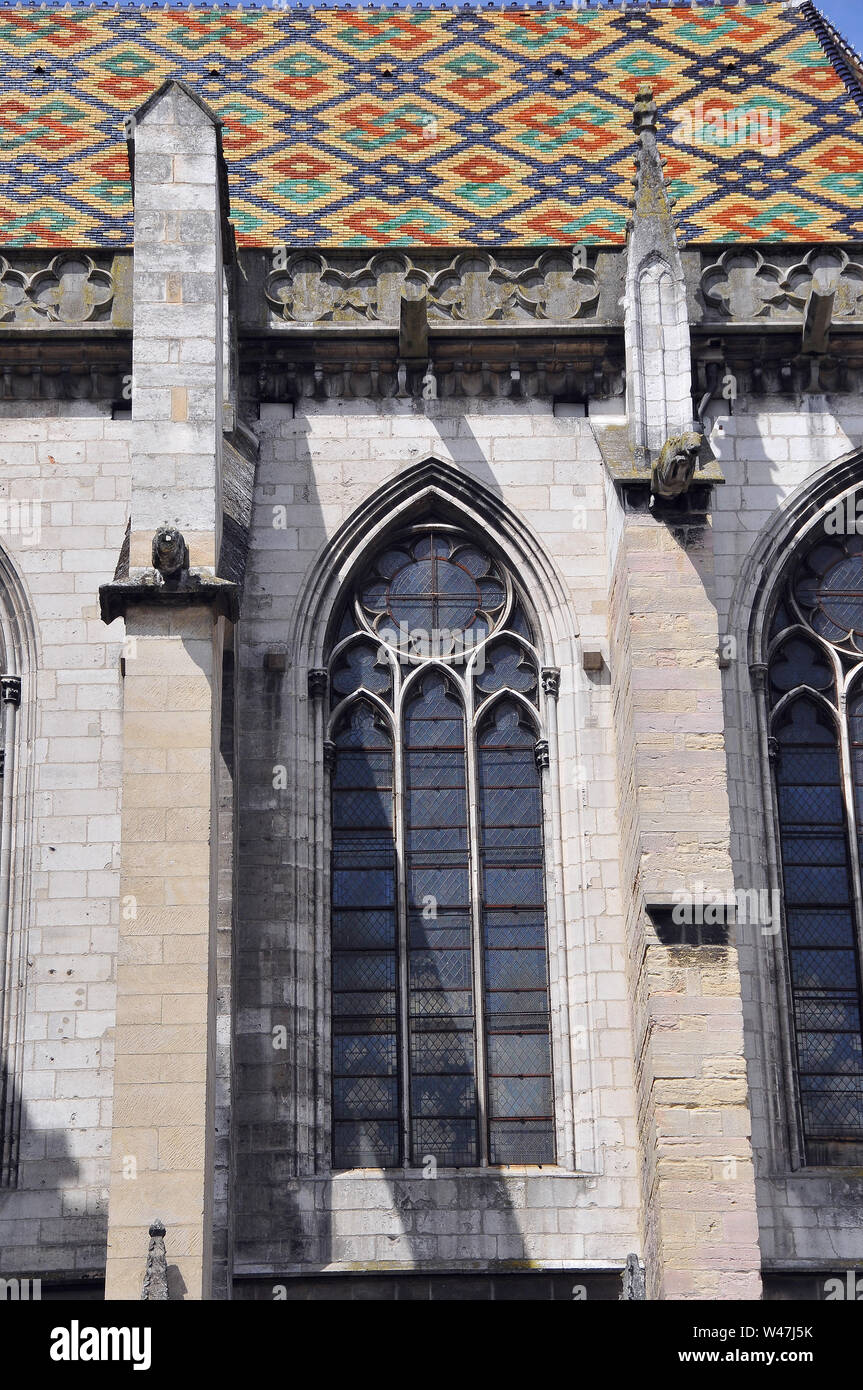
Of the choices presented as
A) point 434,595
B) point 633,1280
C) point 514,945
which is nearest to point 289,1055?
point 514,945

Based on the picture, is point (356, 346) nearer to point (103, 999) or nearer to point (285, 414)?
point (285, 414)

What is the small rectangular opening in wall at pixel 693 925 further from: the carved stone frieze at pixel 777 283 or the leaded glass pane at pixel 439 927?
the carved stone frieze at pixel 777 283

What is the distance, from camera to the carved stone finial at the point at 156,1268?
12797 mm

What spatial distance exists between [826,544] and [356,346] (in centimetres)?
354

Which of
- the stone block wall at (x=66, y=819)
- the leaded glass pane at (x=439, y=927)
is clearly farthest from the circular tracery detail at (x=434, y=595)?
the stone block wall at (x=66, y=819)

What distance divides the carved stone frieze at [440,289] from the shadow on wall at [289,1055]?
4.49ft

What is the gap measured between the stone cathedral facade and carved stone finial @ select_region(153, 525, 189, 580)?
33 millimetres

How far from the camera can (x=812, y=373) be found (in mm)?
17844

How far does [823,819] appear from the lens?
55.3 feet

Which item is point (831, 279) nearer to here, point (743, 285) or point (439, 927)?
point (743, 285)

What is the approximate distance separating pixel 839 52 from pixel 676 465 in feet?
29.4

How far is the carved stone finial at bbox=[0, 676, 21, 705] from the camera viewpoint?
1666 cm

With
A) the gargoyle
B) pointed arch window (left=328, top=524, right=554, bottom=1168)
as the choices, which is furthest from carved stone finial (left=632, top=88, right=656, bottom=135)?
pointed arch window (left=328, top=524, right=554, bottom=1168)
